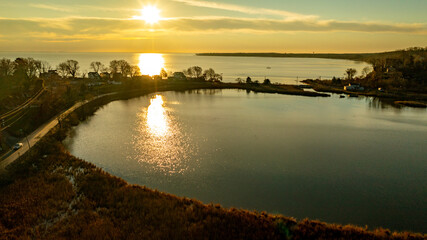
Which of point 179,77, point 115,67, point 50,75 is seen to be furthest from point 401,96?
point 50,75

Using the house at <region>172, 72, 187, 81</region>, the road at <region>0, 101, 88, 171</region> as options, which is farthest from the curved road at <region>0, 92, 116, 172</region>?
the house at <region>172, 72, 187, 81</region>

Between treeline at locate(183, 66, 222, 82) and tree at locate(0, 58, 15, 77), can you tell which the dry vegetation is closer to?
tree at locate(0, 58, 15, 77)

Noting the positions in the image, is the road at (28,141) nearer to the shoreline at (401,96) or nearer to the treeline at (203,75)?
the treeline at (203,75)

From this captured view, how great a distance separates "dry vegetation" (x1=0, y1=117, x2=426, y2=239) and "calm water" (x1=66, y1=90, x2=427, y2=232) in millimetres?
1970

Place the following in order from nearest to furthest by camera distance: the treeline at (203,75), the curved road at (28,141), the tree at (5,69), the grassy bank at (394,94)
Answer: the curved road at (28,141), the grassy bank at (394,94), the tree at (5,69), the treeline at (203,75)

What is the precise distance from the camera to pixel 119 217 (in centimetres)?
1725

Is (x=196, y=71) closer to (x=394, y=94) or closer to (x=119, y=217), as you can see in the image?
(x=394, y=94)

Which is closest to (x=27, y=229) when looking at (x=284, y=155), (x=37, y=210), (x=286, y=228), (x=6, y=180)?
(x=37, y=210)

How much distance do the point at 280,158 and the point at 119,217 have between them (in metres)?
17.4

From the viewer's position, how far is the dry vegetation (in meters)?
15.6

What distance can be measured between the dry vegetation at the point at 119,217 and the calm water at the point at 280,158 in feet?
6.46

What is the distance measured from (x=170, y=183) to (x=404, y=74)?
102 meters

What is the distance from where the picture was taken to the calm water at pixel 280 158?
1988 cm

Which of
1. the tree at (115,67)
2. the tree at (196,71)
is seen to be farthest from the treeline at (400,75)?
the tree at (115,67)
